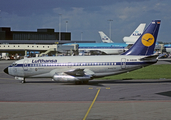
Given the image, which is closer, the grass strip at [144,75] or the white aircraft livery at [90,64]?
the white aircraft livery at [90,64]

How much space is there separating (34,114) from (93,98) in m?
7.50

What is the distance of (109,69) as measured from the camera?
33875 millimetres

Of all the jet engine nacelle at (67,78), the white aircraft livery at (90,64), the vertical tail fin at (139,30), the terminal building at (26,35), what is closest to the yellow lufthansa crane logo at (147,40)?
the white aircraft livery at (90,64)

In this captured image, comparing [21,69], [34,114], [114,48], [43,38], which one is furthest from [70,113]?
[43,38]

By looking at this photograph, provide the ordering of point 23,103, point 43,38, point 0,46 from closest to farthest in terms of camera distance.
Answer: point 23,103, point 0,46, point 43,38

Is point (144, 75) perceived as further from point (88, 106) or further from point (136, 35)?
point (136, 35)

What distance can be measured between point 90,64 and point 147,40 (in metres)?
7.65

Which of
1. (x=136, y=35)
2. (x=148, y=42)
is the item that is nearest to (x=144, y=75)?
(x=148, y=42)

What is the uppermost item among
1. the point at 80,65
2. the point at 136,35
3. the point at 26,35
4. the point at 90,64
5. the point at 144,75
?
the point at 26,35

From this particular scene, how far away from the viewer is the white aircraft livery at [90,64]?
33.2m

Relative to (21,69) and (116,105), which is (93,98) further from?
(21,69)

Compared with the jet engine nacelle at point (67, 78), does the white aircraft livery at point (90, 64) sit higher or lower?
higher

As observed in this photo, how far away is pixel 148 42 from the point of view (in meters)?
34.9

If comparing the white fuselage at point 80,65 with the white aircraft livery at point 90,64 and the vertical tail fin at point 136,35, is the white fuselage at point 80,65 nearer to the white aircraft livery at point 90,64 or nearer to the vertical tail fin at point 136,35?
the white aircraft livery at point 90,64
